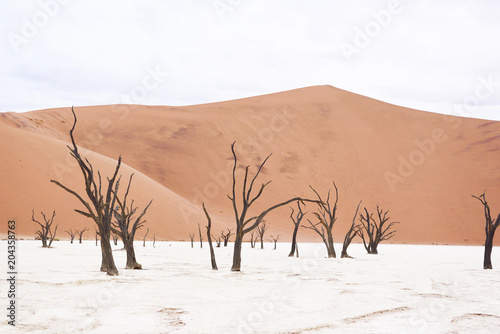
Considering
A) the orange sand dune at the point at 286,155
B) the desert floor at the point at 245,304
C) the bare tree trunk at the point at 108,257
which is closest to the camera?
the desert floor at the point at 245,304

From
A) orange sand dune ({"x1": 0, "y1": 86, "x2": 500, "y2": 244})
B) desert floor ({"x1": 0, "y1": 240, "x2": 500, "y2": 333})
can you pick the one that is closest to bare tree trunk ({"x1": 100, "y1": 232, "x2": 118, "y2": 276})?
desert floor ({"x1": 0, "y1": 240, "x2": 500, "y2": 333})

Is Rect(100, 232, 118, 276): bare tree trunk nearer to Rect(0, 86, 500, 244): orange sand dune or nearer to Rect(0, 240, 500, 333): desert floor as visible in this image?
Rect(0, 240, 500, 333): desert floor

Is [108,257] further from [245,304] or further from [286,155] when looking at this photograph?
[286,155]

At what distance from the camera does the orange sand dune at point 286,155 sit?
41.4 meters

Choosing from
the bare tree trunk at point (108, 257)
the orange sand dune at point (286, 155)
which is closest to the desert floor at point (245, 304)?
the bare tree trunk at point (108, 257)

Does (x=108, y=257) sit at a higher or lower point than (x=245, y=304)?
higher

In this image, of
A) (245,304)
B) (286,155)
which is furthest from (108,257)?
(286,155)

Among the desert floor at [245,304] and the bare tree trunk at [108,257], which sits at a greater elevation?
the bare tree trunk at [108,257]

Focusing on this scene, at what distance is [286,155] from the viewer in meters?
60.5

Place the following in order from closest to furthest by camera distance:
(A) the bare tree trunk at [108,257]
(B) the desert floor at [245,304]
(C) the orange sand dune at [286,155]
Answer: (B) the desert floor at [245,304]
(A) the bare tree trunk at [108,257]
(C) the orange sand dune at [286,155]

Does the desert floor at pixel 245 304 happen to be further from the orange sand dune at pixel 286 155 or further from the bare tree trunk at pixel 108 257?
the orange sand dune at pixel 286 155

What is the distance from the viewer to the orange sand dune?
1631 inches

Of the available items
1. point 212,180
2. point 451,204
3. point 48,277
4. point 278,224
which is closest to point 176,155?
point 212,180

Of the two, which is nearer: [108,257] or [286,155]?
[108,257]
